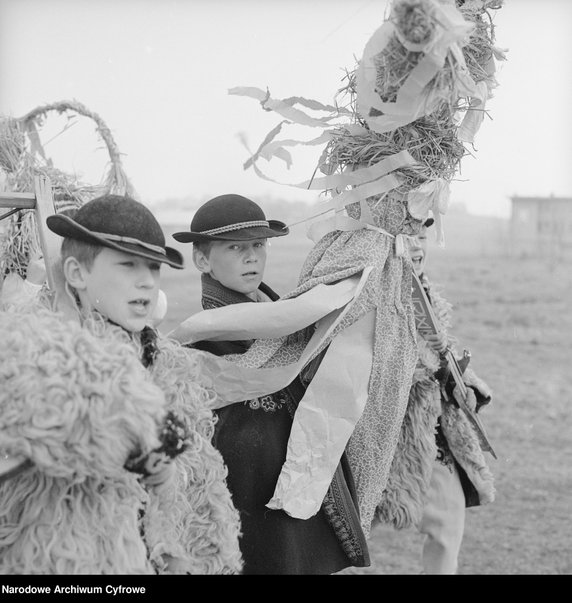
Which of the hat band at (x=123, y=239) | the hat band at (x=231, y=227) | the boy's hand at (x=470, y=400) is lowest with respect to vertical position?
the boy's hand at (x=470, y=400)

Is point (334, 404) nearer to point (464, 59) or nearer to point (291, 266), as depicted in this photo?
point (464, 59)

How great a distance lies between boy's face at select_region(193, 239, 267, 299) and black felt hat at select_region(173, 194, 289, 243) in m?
0.05

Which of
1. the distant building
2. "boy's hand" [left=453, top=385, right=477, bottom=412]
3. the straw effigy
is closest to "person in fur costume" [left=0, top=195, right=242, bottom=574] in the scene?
the straw effigy

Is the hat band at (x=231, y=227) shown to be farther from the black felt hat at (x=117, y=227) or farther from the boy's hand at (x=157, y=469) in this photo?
the boy's hand at (x=157, y=469)

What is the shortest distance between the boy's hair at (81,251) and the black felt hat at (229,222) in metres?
0.68

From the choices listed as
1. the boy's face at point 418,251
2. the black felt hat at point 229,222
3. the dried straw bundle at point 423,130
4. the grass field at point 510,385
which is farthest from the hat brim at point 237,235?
the grass field at point 510,385

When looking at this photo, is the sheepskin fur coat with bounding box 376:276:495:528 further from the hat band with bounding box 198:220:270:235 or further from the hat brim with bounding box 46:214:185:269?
the hat brim with bounding box 46:214:185:269

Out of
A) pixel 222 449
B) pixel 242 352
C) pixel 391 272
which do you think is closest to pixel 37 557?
pixel 222 449

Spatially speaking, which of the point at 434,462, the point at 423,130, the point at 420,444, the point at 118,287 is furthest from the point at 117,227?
the point at 434,462

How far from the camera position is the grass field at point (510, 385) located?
4.71 metres

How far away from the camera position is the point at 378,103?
101 inches

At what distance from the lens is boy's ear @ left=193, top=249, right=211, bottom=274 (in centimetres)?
288

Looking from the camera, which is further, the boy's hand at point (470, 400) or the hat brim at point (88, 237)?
the boy's hand at point (470, 400)

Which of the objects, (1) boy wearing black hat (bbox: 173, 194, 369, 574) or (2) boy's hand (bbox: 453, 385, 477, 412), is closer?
(1) boy wearing black hat (bbox: 173, 194, 369, 574)
